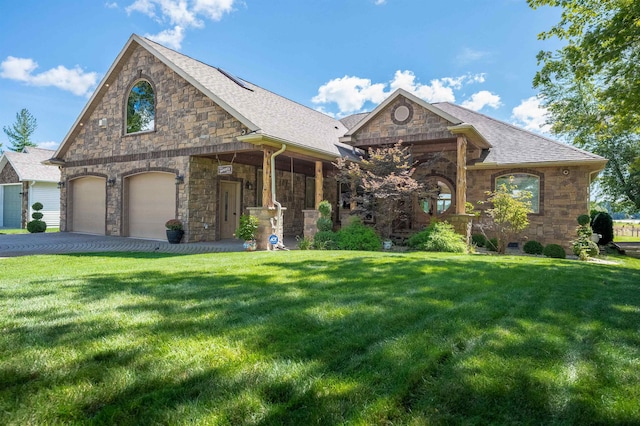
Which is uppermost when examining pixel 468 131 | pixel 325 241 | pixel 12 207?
pixel 468 131

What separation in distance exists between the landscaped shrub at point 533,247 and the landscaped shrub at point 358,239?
203 inches

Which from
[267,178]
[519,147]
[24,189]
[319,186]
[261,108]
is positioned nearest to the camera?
[267,178]

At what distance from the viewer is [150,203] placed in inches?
532

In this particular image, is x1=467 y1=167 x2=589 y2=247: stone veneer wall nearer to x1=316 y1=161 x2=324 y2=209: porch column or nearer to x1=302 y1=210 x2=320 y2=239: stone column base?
x1=316 y1=161 x2=324 y2=209: porch column

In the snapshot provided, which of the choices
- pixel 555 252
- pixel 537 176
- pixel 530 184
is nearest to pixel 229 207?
pixel 555 252

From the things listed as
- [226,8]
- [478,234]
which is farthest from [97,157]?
[478,234]

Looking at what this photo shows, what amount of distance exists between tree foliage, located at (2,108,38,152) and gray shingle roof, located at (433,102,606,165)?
144ft

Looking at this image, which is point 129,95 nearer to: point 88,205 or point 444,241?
point 88,205

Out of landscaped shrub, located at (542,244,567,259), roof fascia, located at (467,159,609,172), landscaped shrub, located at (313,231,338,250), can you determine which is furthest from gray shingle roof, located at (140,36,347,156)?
landscaped shrub, located at (542,244,567,259)

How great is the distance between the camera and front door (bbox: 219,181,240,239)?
13812 millimetres

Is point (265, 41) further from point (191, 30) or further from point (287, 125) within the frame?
point (287, 125)

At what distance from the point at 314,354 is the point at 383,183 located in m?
8.27

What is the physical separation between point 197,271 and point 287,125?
292 inches

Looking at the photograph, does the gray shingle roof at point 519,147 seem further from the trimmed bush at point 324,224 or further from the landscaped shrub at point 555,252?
the trimmed bush at point 324,224
